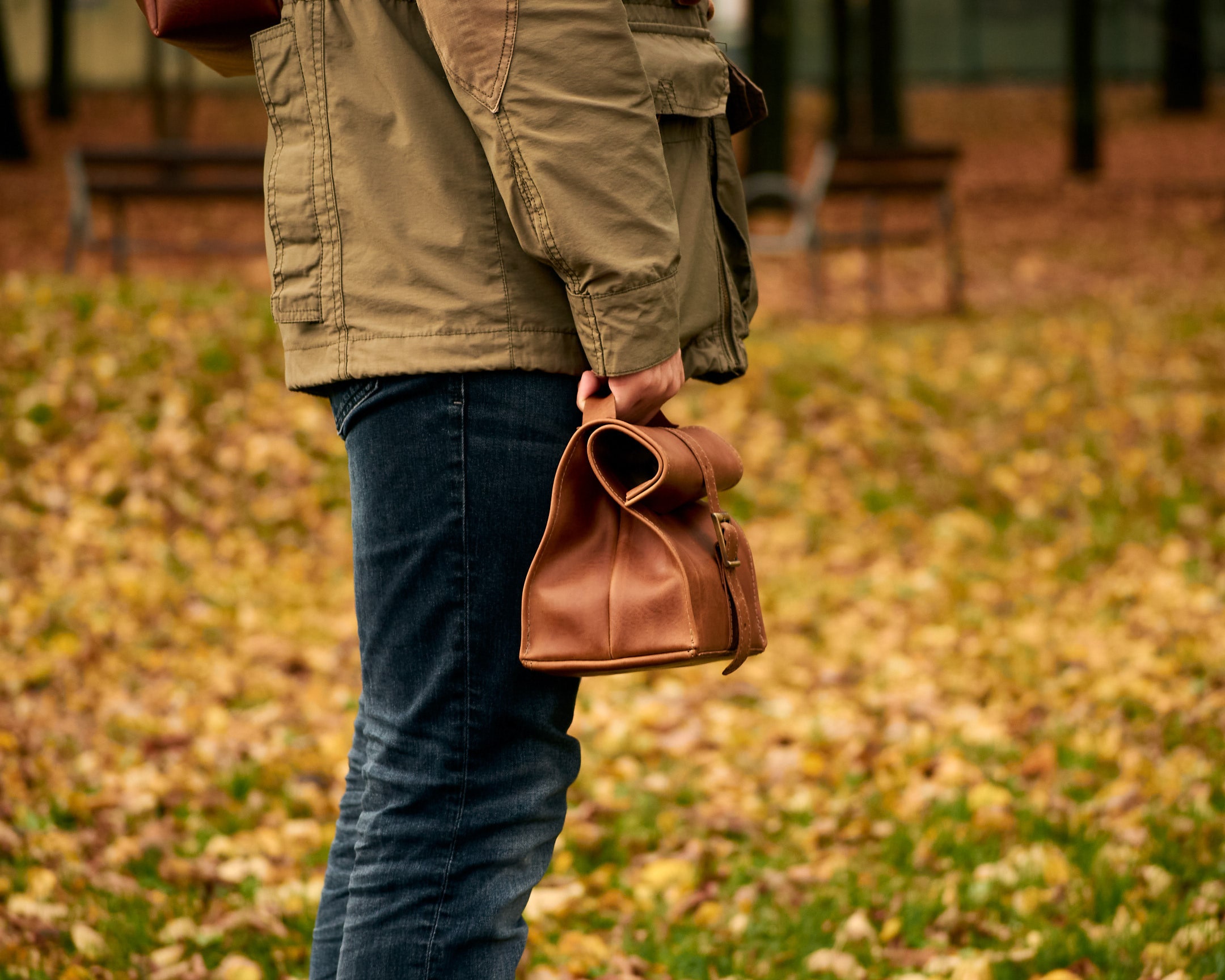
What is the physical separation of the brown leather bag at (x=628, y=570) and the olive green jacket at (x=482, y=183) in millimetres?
128

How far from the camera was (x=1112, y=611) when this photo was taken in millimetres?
4840

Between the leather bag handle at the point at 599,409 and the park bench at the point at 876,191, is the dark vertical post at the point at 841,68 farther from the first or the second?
the leather bag handle at the point at 599,409

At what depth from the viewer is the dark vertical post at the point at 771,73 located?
44.1 ft

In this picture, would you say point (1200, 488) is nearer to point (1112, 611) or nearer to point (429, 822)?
point (1112, 611)

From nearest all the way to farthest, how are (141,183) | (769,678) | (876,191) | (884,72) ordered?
(769,678) → (141,183) → (876,191) → (884,72)

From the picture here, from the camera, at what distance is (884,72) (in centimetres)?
1661

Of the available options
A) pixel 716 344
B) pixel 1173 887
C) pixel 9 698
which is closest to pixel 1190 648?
pixel 1173 887

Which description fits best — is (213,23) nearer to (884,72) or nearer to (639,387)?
(639,387)

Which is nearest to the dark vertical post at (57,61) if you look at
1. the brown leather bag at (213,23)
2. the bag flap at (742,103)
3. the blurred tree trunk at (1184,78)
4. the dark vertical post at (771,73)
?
the dark vertical post at (771,73)

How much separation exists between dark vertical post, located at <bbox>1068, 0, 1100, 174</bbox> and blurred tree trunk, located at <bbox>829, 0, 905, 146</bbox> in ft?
7.34

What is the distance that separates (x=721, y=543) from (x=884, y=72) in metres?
16.4

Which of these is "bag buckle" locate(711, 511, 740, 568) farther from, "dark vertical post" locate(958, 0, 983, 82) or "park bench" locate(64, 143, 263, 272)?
"dark vertical post" locate(958, 0, 983, 82)

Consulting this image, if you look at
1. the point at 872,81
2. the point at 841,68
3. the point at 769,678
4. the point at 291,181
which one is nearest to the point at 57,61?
the point at 841,68

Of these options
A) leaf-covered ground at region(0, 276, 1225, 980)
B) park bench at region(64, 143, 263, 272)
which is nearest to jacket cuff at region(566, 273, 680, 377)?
leaf-covered ground at region(0, 276, 1225, 980)
